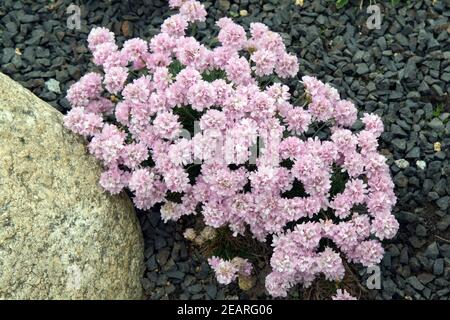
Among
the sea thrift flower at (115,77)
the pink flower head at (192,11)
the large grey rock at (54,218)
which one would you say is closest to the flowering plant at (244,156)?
the sea thrift flower at (115,77)

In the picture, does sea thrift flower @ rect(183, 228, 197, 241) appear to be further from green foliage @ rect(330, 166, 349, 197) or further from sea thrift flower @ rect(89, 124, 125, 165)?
green foliage @ rect(330, 166, 349, 197)

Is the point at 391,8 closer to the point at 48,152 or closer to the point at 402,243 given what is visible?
the point at 402,243

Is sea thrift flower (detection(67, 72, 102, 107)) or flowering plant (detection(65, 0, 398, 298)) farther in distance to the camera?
sea thrift flower (detection(67, 72, 102, 107))

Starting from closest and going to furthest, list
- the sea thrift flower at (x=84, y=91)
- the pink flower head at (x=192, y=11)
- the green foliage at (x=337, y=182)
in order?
the green foliage at (x=337, y=182) → the sea thrift flower at (x=84, y=91) → the pink flower head at (x=192, y=11)

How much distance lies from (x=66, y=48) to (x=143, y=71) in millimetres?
935

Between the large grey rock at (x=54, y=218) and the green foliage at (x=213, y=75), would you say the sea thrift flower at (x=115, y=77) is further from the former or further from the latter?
the green foliage at (x=213, y=75)

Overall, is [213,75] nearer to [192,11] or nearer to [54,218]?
[192,11]

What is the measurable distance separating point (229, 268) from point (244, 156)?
0.63 meters

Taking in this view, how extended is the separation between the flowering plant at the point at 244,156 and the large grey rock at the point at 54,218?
0.43ft

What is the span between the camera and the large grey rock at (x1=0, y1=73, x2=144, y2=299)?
3.23 m

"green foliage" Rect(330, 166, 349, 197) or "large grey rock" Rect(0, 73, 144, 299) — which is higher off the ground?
"green foliage" Rect(330, 166, 349, 197)

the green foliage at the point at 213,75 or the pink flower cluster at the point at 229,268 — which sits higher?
the green foliage at the point at 213,75

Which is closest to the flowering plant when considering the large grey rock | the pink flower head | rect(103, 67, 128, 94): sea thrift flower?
rect(103, 67, 128, 94): sea thrift flower

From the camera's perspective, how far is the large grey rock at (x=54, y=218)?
3.23m
